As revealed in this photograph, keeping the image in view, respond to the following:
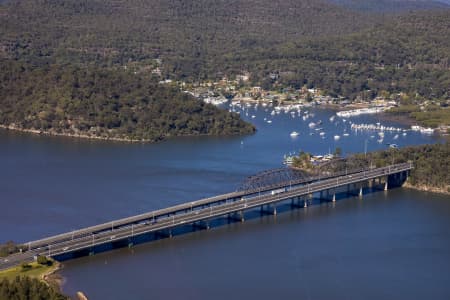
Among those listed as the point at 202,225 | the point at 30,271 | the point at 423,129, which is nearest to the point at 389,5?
the point at 423,129

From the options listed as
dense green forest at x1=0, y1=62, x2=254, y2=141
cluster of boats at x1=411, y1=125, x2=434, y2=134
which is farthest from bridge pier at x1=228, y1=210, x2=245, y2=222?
cluster of boats at x1=411, y1=125, x2=434, y2=134

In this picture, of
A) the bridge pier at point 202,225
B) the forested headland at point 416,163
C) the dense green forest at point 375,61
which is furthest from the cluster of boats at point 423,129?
the bridge pier at point 202,225

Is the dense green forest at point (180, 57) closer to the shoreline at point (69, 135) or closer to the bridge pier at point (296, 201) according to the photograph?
the shoreline at point (69, 135)

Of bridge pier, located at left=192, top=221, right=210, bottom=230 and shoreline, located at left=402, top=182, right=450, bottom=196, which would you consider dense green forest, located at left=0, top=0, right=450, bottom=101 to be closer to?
shoreline, located at left=402, top=182, right=450, bottom=196

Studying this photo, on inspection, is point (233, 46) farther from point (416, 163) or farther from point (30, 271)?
point (30, 271)

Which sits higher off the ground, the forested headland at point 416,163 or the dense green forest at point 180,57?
the dense green forest at point 180,57

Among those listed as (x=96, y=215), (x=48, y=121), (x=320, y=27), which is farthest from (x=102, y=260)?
(x=320, y=27)

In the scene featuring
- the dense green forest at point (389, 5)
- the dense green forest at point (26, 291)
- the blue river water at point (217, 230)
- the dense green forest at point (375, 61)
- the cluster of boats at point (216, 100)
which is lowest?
the blue river water at point (217, 230)

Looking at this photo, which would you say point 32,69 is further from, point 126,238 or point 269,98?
point 126,238
